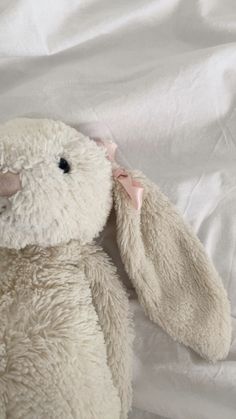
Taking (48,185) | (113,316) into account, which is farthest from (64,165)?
(113,316)

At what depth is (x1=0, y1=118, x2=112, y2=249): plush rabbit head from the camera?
1.81ft

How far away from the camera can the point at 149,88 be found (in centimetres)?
74

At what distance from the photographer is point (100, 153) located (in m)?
0.62

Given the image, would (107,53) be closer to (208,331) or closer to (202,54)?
(202,54)

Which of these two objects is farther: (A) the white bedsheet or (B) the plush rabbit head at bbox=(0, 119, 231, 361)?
(A) the white bedsheet

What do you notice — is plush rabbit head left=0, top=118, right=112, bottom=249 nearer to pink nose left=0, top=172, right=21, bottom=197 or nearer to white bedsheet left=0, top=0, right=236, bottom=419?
pink nose left=0, top=172, right=21, bottom=197

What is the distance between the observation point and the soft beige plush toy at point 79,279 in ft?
1.81

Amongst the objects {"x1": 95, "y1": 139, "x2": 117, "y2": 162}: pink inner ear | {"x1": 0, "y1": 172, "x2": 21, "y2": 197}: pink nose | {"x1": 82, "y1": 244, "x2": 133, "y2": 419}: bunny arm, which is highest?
{"x1": 0, "y1": 172, "x2": 21, "y2": 197}: pink nose

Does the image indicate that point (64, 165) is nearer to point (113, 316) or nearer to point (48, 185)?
point (48, 185)

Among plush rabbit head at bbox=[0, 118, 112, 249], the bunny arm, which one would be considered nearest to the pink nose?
plush rabbit head at bbox=[0, 118, 112, 249]

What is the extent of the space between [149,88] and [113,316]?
309mm

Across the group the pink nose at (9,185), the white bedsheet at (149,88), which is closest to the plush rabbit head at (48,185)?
the pink nose at (9,185)

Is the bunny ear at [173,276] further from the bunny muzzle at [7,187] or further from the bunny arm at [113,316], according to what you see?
the bunny muzzle at [7,187]

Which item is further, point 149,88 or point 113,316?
point 149,88
